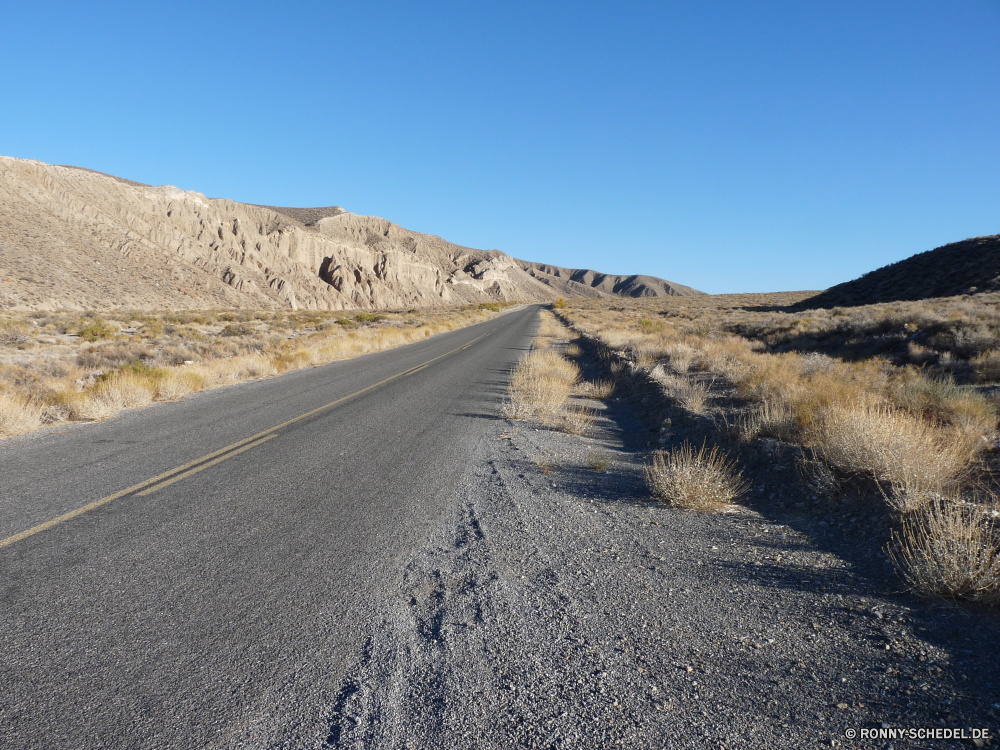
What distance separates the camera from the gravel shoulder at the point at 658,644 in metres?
2.34

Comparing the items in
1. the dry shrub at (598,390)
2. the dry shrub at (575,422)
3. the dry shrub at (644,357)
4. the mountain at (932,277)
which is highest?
the mountain at (932,277)

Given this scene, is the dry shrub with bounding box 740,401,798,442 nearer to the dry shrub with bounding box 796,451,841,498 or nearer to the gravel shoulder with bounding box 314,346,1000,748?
the dry shrub with bounding box 796,451,841,498

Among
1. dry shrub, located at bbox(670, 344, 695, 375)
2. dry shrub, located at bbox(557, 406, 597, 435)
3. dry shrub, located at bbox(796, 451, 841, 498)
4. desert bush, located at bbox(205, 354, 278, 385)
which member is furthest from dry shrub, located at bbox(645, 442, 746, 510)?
desert bush, located at bbox(205, 354, 278, 385)

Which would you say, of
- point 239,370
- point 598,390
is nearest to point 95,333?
point 239,370

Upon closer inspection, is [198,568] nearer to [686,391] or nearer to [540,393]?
[540,393]

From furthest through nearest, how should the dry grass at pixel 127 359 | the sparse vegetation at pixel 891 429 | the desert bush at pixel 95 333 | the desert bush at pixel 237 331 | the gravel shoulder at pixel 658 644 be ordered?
the desert bush at pixel 237 331 < the desert bush at pixel 95 333 < the dry grass at pixel 127 359 < the sparse vegetation at pixel 891 429 < the gravel shoulder at pixel 658 644

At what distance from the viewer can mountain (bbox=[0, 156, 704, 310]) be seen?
45812 mm

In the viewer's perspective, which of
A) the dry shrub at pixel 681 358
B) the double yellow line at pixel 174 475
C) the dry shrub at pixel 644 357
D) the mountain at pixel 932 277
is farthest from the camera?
the mountain at pixel 932 277

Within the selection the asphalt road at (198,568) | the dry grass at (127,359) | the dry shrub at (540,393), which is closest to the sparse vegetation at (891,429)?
the dry shrub at (540,393)

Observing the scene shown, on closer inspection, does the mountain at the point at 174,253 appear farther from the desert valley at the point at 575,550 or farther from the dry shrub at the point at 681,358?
the dry shrub at the point at 681,358

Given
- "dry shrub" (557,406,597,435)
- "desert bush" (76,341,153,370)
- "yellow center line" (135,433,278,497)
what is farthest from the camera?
"desert bush" (76,341,153,370)

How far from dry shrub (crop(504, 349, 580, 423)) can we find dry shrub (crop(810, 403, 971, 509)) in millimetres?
4673

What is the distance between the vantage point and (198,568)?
376 cm

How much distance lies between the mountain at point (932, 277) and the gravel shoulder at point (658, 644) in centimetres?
4050
